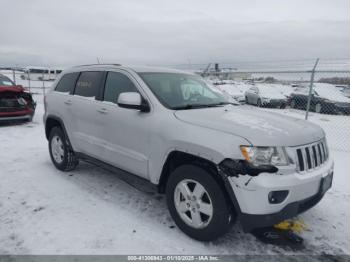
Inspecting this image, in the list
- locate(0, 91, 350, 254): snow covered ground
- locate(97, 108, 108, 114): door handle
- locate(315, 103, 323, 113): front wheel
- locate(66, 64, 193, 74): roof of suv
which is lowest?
locate(0, 91, 350, 254): snow covered ground

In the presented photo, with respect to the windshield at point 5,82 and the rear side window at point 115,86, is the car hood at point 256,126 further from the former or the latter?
the windshield at point 5,82

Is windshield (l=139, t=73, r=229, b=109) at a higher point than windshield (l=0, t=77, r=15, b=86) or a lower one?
higher

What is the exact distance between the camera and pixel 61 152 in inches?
200

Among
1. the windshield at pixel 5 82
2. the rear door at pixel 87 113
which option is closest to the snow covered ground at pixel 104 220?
the rear door at pixel 87 113

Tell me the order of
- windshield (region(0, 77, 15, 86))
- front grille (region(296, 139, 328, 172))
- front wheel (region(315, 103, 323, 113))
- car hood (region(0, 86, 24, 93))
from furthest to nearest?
1. front wheel (region(315, 103, 323, 113))
2. windshield (region(0, 77, 15, 86))
3. car hood (region(0, 86, 24, 93))
4. front grille (region(296, 139, 328, 172))

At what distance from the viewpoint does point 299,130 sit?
9.70 feet

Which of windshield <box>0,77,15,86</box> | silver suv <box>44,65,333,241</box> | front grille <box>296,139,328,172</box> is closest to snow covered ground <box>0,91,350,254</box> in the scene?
silver suv <box>44,65,333,241</box>

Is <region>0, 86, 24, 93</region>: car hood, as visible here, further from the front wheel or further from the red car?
the front wheel

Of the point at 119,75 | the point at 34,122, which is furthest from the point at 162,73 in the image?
the point at 34,122

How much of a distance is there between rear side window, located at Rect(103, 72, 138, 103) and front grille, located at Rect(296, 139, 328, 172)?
2.11 m

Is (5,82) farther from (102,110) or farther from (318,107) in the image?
(318,107)

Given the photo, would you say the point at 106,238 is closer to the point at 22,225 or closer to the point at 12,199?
the point at 22,225

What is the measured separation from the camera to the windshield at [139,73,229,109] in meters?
3.53

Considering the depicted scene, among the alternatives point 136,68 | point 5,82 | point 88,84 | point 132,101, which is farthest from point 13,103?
point 132,101
